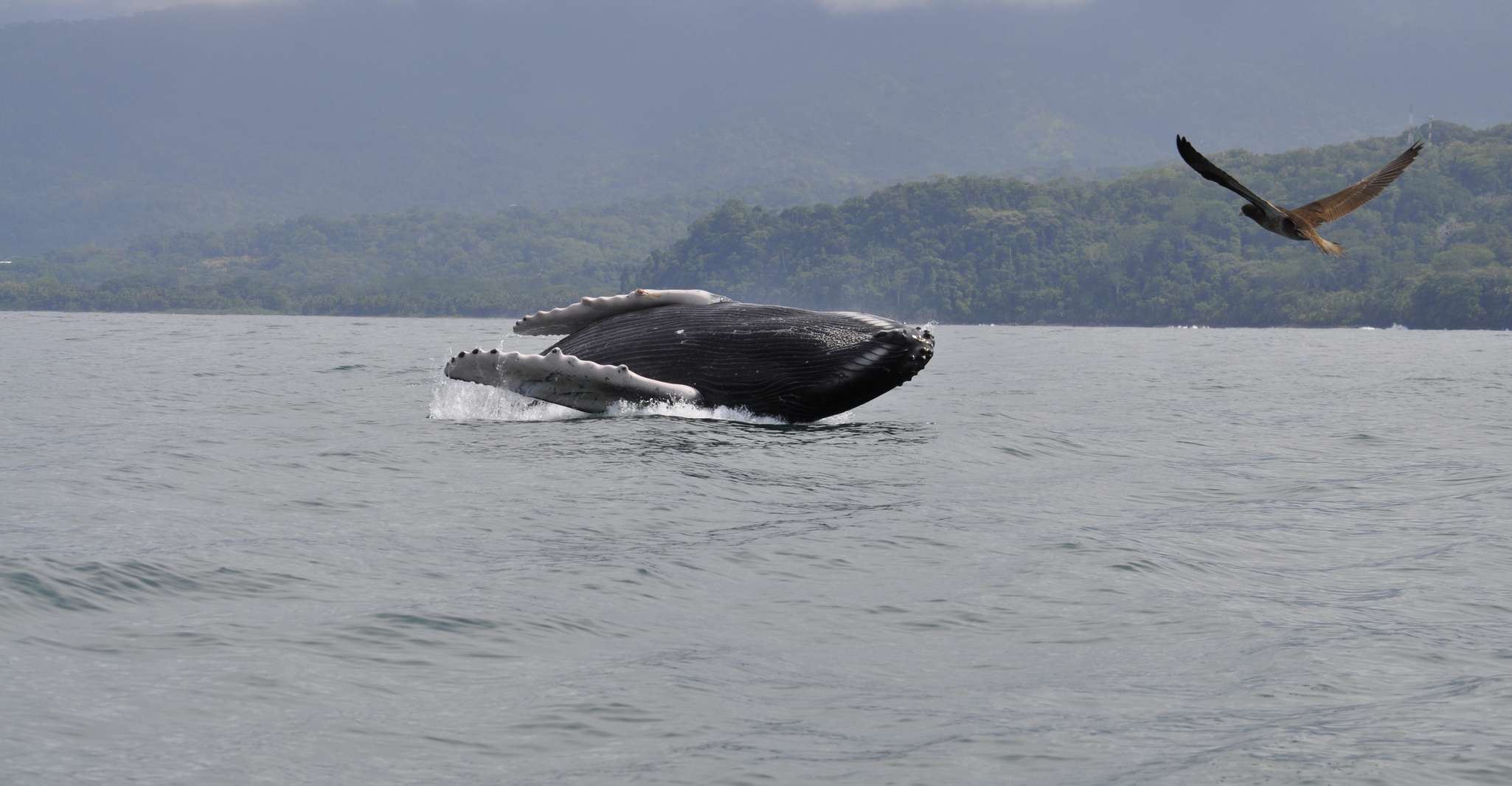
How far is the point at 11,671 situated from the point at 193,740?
1.13 meters

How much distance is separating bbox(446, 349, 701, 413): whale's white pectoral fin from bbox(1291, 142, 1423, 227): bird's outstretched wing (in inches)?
238

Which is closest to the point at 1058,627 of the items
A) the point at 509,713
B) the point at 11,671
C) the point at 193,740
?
the point at 509,713

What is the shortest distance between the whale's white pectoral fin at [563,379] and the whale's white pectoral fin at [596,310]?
69 cm

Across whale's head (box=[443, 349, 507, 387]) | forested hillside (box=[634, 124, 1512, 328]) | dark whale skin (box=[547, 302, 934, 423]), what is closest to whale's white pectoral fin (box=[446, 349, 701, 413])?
whale's head (box=[443, 349, 507, 387])

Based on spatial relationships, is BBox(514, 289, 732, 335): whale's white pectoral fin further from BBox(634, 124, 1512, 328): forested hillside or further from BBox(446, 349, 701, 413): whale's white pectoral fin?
BBox(634, 124, 1512, 328): forested hillside

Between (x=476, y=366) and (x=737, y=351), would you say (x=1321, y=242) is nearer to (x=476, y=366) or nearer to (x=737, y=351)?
(x=737, y=351)

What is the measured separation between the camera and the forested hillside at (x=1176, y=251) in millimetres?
143000

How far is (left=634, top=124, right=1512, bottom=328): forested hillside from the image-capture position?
143 meters

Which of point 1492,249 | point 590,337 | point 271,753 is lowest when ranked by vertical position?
point 271,753

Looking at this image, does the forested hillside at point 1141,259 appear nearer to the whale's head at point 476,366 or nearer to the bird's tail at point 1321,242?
the whale's head at point 476,366

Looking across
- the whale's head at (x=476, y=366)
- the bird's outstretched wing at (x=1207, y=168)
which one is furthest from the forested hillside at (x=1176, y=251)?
the bird's outstretched wing at (x=1207, y=168)

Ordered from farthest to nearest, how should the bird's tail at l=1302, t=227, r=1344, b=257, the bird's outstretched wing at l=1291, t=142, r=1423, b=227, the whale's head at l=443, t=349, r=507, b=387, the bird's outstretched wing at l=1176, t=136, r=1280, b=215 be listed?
the whale's head at l=443, t=349, r=507, b=387 < the bird's outstretched wing at l=1291, t=142, r=1423, b=227 < the bird's tail at l=1302, t=227, r=1344, b=257 < the bird's outstretched wing at l=1176, t=136, r=1280, b=215

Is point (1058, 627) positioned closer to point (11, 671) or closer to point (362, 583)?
point (362, 583)

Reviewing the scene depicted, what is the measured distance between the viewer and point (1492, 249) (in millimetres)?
146500
